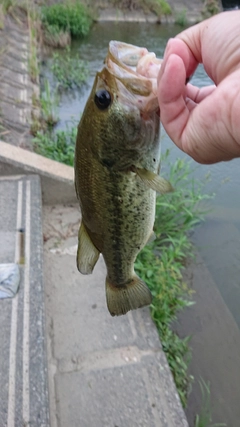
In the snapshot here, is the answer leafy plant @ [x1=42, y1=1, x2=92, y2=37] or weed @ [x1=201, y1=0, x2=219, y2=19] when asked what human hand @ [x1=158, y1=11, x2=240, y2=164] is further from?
weed @ [x1=201, y1=0, x2=219, y2=19]

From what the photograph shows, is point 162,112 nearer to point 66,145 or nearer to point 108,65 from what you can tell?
point 108,65

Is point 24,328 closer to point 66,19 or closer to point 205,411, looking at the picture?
point 205,411

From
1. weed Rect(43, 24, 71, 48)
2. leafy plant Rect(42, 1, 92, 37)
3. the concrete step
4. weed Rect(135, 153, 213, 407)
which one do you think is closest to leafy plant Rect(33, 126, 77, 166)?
the concrete step

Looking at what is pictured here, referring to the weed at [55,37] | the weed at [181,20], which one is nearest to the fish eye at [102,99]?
the weed at [55,37]

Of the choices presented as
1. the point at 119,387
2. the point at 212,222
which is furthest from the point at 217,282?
the point at 119,387

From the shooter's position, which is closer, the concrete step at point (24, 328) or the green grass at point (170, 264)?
the concrete step at point (24, 328)

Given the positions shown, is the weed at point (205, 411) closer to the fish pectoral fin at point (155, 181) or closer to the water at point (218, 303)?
the water at point (218, 303)
